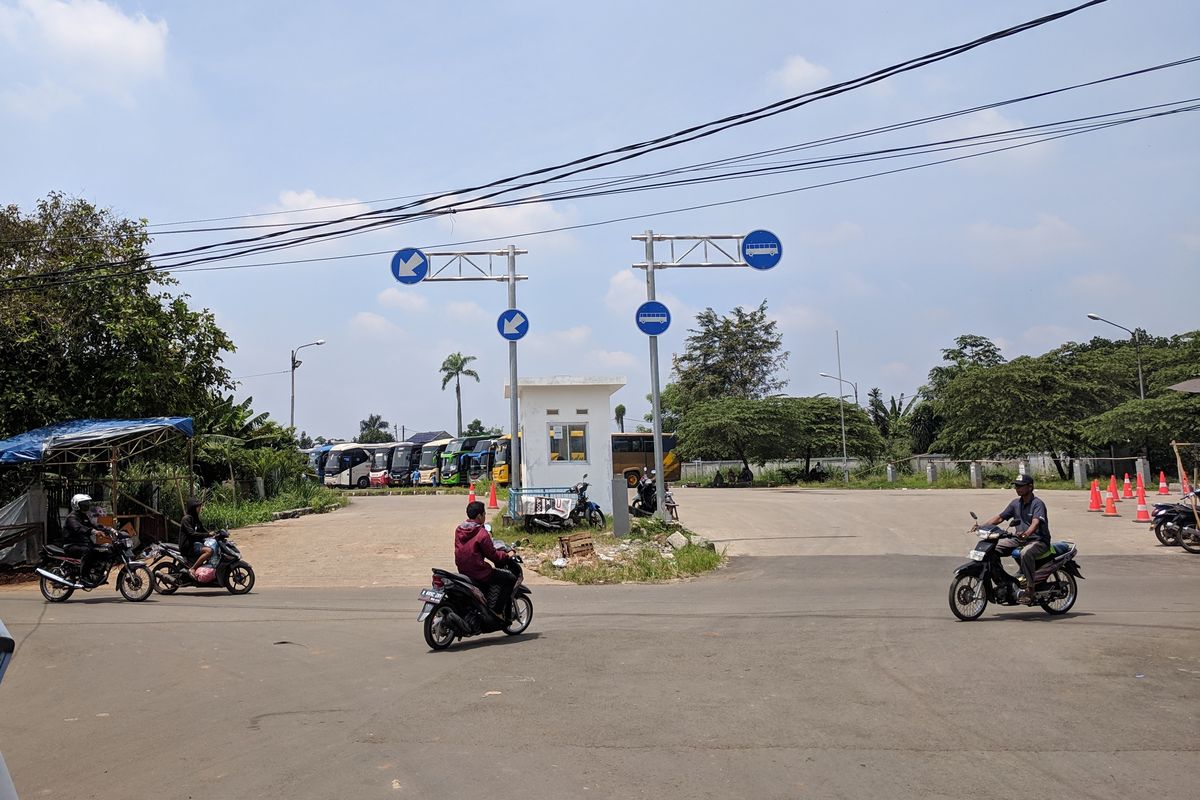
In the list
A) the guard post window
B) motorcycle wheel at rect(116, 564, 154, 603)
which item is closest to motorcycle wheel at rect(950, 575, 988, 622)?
motorcycle wheel at rect(116, 564, 154, 603)

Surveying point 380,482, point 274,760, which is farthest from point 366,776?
point 380,482

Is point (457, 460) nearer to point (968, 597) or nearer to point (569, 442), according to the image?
point (569, 442)

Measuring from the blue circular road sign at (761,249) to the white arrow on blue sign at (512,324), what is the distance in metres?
5.29

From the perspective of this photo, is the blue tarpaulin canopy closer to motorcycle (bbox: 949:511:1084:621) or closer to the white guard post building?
the white guard post building

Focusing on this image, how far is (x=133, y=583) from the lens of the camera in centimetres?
1426

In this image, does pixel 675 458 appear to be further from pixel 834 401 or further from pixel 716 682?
pixel 716 682

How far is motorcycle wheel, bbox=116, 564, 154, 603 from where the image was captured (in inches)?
560

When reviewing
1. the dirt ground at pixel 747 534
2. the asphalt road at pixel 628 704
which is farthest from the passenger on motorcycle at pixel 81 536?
the dirt ground at pixel 747 534

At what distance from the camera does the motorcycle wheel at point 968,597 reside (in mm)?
10336

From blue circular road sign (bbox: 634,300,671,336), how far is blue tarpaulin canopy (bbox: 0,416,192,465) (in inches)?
382

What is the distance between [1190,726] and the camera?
6078 mm

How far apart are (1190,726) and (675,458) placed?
52.2m

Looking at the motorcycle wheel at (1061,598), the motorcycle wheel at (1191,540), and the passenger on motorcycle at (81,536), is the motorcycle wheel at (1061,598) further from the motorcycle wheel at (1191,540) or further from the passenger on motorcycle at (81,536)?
the passenger on motorcycle at (81,536)

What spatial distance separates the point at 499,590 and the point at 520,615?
1.91 ft
